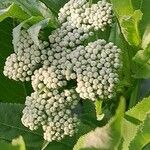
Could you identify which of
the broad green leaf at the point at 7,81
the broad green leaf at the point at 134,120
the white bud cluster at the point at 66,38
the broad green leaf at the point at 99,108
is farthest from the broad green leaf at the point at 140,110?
the broad green leaf at the point at 7,81

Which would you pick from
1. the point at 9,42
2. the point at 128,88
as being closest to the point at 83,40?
the point at 128,88

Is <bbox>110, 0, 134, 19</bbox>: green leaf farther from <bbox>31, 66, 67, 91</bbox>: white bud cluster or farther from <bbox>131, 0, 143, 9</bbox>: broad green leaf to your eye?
<bbox>31, 66, 67, 91</bbox>: white bud cluster

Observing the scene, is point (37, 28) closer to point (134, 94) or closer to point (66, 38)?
point (66, 38)

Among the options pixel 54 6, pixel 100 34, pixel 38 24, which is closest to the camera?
pixel 38 24

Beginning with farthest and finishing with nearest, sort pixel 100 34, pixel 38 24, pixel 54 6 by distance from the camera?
pixel 54 6, pixel 100 34, pixel 38 24

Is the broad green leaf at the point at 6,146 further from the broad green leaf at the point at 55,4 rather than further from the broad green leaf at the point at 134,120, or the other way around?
the broad green leaf at the point at 55,4

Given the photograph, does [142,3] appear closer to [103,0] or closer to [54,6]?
[103,0]

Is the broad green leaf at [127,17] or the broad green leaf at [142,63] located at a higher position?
the broad green leaf at [127,17]
